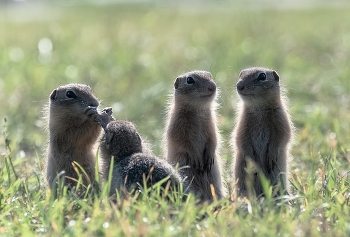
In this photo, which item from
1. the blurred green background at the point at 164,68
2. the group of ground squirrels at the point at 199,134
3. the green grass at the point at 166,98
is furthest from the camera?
the blurred green background at the point at 164,68

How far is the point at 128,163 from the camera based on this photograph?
15.1 feet

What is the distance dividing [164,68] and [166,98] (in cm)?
208

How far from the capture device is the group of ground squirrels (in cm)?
533

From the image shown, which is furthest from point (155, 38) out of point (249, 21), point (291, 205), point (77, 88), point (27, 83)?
point (291, 205)

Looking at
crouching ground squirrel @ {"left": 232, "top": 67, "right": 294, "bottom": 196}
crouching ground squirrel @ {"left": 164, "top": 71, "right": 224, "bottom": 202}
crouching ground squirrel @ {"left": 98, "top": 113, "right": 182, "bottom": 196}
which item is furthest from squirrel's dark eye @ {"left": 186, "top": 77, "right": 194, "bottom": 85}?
crouching ground squirrel @ {"left": 98, "top": 113, "right": 182, "bottom": 196}

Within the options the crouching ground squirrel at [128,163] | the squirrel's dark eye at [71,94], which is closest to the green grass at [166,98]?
the crouching ground squirrel at [128,163]

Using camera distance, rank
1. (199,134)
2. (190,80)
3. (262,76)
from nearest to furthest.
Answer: (199,134)
(262,76)
(190,80)

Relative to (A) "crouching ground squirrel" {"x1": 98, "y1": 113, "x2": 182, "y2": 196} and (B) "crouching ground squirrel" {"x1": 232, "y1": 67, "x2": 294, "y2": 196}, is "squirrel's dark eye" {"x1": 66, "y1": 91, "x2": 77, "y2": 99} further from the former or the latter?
(B) "crouching ground squirrel" {"x1": 232, "y1": 67, "x2": 294, "y2": 196}

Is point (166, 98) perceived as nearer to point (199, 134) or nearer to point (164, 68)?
point (164, 68)

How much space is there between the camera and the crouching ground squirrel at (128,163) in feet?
14.5

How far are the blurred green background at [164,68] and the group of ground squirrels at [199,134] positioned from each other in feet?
1.24

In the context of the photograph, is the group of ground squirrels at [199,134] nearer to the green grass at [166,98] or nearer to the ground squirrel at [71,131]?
the ground squirrel at [71,131]

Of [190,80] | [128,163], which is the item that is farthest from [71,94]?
[128,163]

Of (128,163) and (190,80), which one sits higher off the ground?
(190,80)
